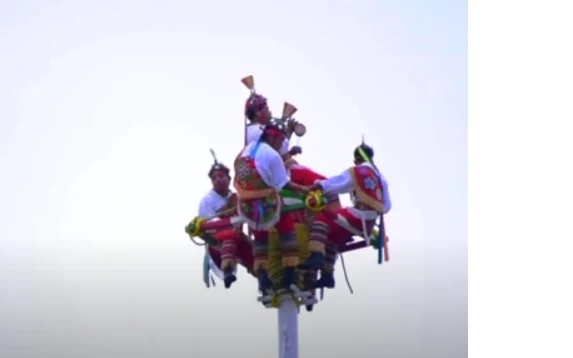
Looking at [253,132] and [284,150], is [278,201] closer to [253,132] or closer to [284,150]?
[284,150]

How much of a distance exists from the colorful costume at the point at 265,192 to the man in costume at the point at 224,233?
15.7 inches

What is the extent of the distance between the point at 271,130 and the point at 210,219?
98 cm

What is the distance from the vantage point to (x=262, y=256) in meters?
7.68

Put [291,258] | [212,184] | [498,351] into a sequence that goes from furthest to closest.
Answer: [212,184], [291,258], [498,351]

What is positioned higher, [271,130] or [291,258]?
[271,130]

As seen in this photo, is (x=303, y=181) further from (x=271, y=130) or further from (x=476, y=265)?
(x=476, y=265)

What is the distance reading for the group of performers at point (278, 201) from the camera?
24.3ft

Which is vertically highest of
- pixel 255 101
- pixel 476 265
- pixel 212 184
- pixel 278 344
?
pixel 255 101

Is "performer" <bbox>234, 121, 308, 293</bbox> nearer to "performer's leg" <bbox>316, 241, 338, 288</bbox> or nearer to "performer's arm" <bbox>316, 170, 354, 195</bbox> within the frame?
"performer's arm" <bbox>316, 170, 354, 195</bbox>

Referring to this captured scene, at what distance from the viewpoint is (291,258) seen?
7559 mm

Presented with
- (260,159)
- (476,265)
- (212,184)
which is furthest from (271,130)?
(476,265)

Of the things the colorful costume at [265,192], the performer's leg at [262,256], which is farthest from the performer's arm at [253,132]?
the performer's leg at [262,256]

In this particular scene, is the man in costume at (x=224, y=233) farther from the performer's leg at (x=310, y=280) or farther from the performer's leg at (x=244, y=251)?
the performer's leg at (x=310, y=280)

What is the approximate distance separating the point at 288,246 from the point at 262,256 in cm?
25
